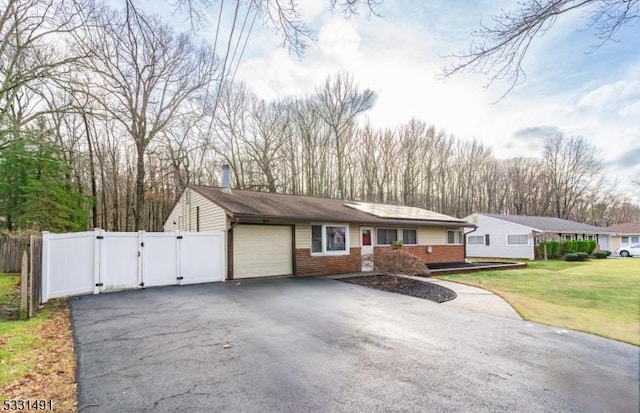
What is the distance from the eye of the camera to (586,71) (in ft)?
6.98

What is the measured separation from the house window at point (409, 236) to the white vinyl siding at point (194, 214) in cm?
872

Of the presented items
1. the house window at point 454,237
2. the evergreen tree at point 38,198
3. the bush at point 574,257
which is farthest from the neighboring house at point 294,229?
the bush at point 574,257

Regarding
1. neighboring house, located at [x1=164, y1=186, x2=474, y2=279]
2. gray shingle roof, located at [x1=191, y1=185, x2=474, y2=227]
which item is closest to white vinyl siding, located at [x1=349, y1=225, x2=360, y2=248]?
neighboring house, located at [x1=164, y1=186, x2=474, y2=279]

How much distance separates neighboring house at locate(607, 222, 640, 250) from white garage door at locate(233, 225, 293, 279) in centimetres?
3516

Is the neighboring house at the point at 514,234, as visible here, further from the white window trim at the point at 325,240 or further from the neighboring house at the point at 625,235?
the white window trim at the point at 325,240

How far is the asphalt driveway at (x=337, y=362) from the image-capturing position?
2957mm

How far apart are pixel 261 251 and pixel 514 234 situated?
71.6 feet

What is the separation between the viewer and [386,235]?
50.8 ft

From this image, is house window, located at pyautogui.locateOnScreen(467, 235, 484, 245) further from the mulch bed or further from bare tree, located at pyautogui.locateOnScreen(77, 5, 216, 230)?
bare tree, located at pyautogui.locateOnScreen(77, 5, 216, 230)

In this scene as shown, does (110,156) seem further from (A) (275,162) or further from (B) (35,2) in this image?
(B) (35,2)

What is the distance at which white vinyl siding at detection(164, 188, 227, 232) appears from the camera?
1180 centimetres

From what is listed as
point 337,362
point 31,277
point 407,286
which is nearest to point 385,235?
point 407,286

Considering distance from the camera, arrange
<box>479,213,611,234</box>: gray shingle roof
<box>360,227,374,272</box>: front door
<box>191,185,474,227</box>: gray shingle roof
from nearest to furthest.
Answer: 1. <box>191,185,474,227</box>: gray shingle roof
2. <box>360,227,374,272</box>: front door
3. <box>479,213,611,234</box>: gray shingle roof

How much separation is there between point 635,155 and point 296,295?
7.52 m
